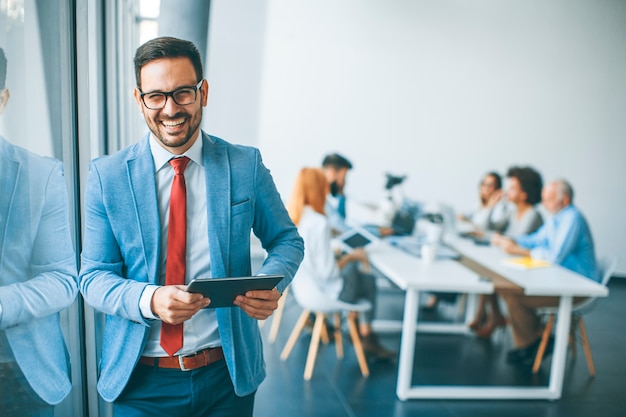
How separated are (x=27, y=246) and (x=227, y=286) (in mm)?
595

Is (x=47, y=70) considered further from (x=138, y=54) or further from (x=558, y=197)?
(x=558, y=197)

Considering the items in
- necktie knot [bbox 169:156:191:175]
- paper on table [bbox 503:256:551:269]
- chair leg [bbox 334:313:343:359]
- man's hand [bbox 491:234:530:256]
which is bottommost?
chair leg [bbox 334:313:343:359]

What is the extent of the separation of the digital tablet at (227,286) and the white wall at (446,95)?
4.57 m

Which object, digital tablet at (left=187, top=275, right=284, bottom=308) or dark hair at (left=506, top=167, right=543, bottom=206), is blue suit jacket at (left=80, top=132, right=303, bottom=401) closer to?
digital tablet at (left=187, top=275, right=284, bottom=308)

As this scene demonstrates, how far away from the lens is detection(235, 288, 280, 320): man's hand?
142cm

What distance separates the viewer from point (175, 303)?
1.34 metres

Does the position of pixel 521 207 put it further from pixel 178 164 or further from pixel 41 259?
pixel 41 259

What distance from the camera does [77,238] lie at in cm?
188

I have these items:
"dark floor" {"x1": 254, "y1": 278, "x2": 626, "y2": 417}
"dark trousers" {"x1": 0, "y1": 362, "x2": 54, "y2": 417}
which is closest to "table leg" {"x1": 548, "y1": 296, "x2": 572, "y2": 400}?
"dark floor" {"x1": 254, "y1": 278, "x2": 626, "y2": 417}

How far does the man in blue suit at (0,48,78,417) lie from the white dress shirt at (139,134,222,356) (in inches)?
13.2

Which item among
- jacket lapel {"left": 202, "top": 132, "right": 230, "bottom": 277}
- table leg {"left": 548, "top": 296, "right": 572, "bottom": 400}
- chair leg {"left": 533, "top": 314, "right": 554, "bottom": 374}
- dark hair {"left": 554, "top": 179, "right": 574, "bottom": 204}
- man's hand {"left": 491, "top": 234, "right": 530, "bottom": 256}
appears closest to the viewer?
jacket lapel {"left": 202, "top": 132, "right": 230, "bottom": 277}

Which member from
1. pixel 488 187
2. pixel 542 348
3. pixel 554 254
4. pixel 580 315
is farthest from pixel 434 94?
pixel 542 348

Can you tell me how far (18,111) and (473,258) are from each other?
3237 mm

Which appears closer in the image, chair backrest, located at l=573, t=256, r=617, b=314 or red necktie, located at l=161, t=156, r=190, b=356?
red necktie, located at l=161, t=156, r=190, b=356
